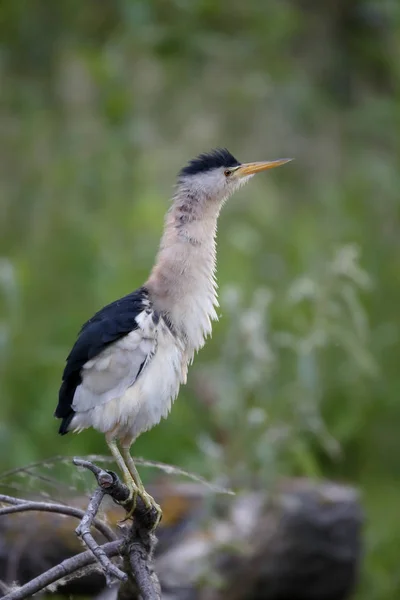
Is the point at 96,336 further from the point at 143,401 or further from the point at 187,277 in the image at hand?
the point at 187,277

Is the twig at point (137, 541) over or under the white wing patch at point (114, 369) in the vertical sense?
A: under

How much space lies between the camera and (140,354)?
2.74 meters

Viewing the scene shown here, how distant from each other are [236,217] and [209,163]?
15.2ft

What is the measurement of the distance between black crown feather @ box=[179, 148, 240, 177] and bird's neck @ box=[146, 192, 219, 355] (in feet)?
0.61

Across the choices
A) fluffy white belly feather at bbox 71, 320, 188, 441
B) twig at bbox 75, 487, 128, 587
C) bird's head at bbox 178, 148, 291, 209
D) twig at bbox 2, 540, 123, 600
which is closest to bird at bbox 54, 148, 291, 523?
fluffy white belly feather at bbox 71, 320, 188, 441

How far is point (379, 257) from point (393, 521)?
187 centimetres

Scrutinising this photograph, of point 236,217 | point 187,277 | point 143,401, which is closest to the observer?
point 143,401

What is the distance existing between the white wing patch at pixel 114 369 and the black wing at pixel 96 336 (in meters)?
0.02

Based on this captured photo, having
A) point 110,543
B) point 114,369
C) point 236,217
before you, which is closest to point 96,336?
point 114,369

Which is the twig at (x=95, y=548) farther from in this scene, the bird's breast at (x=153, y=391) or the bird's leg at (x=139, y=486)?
the bird's breast at (x=153, y=391)

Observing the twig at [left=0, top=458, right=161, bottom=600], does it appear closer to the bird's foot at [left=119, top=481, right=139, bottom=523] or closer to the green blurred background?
the bird's foot at [left=119, top=481, right=139, bottom=523]

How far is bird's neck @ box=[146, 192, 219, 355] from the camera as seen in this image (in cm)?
287

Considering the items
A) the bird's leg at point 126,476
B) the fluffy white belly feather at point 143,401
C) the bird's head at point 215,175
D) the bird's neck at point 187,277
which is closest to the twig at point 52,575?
the bird's leg at point 126,476

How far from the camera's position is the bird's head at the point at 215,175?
319 centimetres
